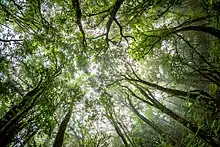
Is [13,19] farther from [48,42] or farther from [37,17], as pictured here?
[48,42]

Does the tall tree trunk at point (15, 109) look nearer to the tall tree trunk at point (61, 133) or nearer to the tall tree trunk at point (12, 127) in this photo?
the tall tree trunk at point (12, 127)

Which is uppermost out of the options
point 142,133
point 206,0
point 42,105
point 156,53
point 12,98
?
point 142,133

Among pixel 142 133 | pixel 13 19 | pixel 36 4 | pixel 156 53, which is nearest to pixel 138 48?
pixel 156 53

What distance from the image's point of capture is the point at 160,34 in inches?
313

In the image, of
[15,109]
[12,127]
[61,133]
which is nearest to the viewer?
[12,127]

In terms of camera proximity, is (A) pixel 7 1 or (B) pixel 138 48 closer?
(A) pixel 7 1

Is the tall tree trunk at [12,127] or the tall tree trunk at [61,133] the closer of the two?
the tall tree trunk at [12,127]

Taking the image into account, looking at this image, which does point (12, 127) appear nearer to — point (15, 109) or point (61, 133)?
point (15, 109)

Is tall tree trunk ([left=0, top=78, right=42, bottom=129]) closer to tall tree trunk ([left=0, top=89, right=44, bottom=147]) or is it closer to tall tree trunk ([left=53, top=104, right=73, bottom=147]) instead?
tall tree trunk ([left=0, top=89, right=44, bottom=147])

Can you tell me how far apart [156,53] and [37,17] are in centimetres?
469

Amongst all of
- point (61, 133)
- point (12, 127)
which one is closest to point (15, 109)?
point (12, 127)

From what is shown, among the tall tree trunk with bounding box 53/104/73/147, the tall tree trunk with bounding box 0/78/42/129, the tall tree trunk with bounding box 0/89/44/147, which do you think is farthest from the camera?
the tall tree trunk with bounding box 53/104/73/147

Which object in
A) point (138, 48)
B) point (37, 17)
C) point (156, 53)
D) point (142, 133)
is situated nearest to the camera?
point (37, 17)

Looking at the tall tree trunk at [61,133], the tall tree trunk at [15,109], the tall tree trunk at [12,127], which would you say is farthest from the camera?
the tall tree trunk at [61,133]
